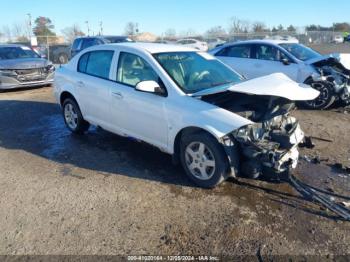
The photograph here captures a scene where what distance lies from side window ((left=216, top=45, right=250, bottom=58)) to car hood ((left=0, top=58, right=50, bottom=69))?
6.29m

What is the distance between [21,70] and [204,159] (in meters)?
9.42

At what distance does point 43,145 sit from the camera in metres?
6.17

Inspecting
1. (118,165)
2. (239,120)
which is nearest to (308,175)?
(239,120)

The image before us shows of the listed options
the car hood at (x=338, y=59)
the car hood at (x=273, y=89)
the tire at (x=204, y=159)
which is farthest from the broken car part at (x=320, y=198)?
the car hood at (x=338, y=59)

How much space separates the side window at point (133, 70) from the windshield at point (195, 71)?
0.66 ft

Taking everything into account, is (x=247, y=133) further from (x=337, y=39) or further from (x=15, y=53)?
(x=337, y=39)

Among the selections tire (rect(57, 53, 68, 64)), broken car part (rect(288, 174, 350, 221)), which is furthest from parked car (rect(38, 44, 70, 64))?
broken car part (rect(288, 174, 350, 221))

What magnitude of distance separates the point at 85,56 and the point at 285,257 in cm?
473

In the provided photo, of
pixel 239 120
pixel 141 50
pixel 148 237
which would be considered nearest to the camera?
pixel 148 237

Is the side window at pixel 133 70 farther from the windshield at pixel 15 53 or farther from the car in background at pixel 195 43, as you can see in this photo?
the car in background at pixel 195 43

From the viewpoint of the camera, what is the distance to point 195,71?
5023 millimetres

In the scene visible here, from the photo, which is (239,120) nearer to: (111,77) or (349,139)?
(111,77)

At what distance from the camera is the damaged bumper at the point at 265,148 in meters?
4.02

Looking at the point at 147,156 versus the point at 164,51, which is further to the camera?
the point at 147,156
